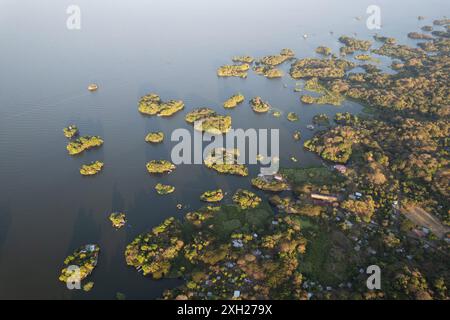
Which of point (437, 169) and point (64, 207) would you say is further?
point (437, 169)

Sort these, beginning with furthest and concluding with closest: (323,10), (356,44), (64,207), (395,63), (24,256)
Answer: (323,10) < (356,44) < (395,63) < (64,207) < (24,256)

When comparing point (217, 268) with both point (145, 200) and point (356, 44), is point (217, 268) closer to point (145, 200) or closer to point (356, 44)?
point (145, 200)

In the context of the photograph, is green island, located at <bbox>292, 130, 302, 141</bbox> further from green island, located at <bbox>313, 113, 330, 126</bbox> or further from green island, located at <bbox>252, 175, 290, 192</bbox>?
green island, located at <bbox>252, 175, 290, 192</bbox>

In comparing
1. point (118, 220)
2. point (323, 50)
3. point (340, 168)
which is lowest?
point (118, 220)

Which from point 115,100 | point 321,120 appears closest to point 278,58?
point 321,120

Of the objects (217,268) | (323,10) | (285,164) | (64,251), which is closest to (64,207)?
(64,251)

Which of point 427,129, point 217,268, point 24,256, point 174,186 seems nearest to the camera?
point 217,268

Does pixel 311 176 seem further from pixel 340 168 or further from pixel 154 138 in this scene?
pixel 154 138

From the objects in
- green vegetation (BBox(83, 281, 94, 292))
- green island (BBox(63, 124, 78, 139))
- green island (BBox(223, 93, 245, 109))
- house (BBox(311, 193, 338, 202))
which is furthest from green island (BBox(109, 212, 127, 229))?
green island (BBox(223, 93, 245, 109))
